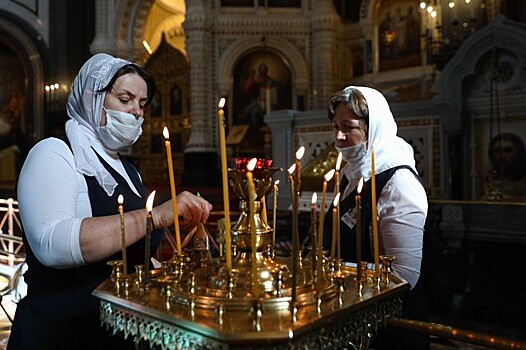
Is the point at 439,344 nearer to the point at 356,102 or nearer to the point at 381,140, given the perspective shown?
the point at 381,140

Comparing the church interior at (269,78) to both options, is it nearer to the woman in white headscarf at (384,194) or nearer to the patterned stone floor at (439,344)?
the patterned stone floor at (439,344)

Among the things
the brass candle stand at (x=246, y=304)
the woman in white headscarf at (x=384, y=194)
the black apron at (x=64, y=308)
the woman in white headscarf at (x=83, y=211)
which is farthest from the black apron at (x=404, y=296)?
the black apron at (x=64, y=308)

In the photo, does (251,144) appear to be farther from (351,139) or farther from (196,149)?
(351,139)

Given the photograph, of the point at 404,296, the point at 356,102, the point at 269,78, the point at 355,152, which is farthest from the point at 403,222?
the point at 269,78

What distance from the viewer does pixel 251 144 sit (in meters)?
13.6

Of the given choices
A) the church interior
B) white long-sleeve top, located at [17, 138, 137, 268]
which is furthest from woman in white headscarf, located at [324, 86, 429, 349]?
the church interior

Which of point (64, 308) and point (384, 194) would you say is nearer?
point (64, 308)

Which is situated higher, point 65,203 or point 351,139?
point 351,139

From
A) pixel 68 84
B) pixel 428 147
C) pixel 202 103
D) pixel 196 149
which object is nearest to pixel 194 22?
pixel 202 103

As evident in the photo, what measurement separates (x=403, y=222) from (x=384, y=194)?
15 centimetres

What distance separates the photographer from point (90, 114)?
1700 mm

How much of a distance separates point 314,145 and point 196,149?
5.84 metres

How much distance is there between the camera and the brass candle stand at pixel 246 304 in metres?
0.96

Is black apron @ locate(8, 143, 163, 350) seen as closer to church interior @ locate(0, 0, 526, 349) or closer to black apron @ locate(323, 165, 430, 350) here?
black apron @ locate(323, 165, 430, 350)
